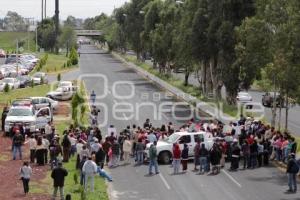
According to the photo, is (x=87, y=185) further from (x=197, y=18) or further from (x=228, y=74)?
(x=197, y=18)

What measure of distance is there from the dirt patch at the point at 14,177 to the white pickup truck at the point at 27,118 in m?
3.07

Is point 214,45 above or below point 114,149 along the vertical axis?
above

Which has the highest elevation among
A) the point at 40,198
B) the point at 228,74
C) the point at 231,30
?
the point at 231,30

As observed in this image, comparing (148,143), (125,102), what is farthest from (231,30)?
(148,143)

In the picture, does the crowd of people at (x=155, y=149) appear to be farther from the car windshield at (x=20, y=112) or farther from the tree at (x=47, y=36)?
the tree at (x=47, y=36)

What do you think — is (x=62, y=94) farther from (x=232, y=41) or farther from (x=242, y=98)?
(x=232, y=41)

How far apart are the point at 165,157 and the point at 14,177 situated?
22.6 feet

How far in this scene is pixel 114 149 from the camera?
2828 centimetres

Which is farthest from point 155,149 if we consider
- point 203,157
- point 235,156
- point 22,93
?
point 22,93

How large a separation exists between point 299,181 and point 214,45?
26.0 m

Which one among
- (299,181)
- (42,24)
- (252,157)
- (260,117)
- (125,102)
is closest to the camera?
(299,181)

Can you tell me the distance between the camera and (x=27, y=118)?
121 ft

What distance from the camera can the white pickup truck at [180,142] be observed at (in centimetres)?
2922

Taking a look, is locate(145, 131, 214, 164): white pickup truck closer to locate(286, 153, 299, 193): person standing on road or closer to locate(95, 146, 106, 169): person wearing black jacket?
locate(95, 146, 106, 169): person wearing black jacket
